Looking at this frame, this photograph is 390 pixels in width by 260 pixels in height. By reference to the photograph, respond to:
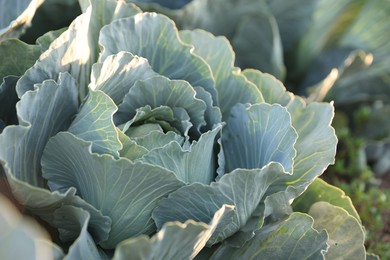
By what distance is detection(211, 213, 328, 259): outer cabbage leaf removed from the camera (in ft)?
4.39

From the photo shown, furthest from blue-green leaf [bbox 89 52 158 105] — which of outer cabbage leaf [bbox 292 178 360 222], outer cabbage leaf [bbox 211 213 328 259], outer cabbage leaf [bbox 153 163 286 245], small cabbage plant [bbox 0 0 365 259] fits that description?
outer cabbage leaf [bbox 292 178 360 222]

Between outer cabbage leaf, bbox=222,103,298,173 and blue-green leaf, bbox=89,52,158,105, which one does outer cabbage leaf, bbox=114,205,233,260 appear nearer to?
outer cabbage leaf, bbox=222,103,298,173

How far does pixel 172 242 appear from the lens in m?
1.07

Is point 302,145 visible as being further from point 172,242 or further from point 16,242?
point 16,242

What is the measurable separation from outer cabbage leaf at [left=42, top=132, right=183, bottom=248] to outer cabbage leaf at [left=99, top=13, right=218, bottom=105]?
30cm

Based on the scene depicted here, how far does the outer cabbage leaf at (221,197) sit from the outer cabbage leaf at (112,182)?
0.02 meters

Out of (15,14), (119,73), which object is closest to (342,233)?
(119,73)

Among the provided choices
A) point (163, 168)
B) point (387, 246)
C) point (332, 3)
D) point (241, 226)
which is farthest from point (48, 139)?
point (332, 3)

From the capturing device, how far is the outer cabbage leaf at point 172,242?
987mm

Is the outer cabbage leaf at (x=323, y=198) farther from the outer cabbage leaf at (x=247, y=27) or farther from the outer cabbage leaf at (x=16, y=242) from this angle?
the outer cabbage leaf at (x=16, y=242)

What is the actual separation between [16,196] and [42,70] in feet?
0.89

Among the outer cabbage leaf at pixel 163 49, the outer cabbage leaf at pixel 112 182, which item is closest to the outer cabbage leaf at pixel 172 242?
the outer cabbage leaf at pixel 112 182

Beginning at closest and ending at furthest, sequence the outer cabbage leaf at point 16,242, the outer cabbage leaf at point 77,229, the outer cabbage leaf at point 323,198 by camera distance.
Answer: the outer cabbage leaf at point 16,242
the outer cabbage leaf at point 77,229
the outer cabbage leaf at point 323,198

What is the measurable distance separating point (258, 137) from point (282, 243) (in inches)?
9.3
